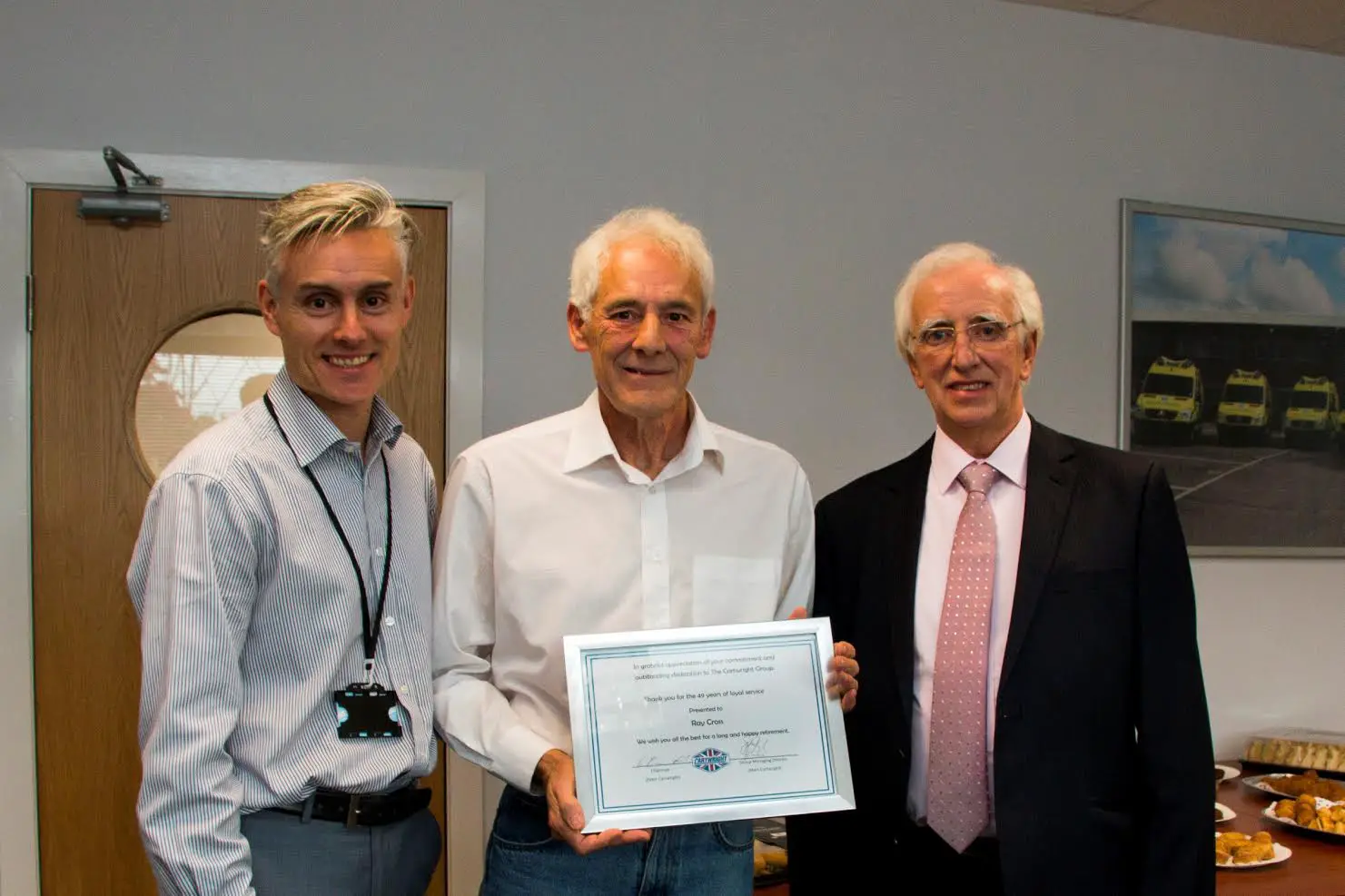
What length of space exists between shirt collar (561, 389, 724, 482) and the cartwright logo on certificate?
0.96ft

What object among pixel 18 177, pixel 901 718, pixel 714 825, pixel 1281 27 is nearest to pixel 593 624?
pixel 714 825

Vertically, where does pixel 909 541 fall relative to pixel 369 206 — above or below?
below

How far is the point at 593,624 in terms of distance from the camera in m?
1.82

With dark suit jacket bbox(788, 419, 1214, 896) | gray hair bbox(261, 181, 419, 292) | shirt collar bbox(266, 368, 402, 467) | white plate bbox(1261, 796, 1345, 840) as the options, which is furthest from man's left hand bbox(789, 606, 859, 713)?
white plate bbox(1261, 796, 1345, 840)

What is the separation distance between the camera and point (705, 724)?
5.61 feet

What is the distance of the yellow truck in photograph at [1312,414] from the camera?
4016 millimetres

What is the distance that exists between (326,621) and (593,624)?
401 mm

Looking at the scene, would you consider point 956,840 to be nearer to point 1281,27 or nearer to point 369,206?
point 369,206

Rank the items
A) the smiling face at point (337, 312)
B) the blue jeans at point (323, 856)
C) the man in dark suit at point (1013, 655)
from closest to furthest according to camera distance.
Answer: the blue jeans at point (323, 856)
the smiling face at point (337, 312)
the man in dark suit at point (1013, 655)

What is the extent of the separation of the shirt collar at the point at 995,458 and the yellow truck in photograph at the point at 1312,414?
233 centimetres

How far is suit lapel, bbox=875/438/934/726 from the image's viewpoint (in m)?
2.04

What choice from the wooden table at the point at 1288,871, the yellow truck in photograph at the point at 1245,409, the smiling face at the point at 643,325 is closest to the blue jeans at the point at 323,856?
the smiling face at the point at 643,325

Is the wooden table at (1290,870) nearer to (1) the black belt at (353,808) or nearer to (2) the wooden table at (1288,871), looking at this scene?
(2) the wooden table at (1288,871)

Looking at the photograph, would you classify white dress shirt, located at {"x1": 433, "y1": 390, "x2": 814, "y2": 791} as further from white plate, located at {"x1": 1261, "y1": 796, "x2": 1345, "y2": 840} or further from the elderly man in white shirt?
white plate, located at {"x1": 1261, "y1": 796, "x2": 1345, "y2": 840}
